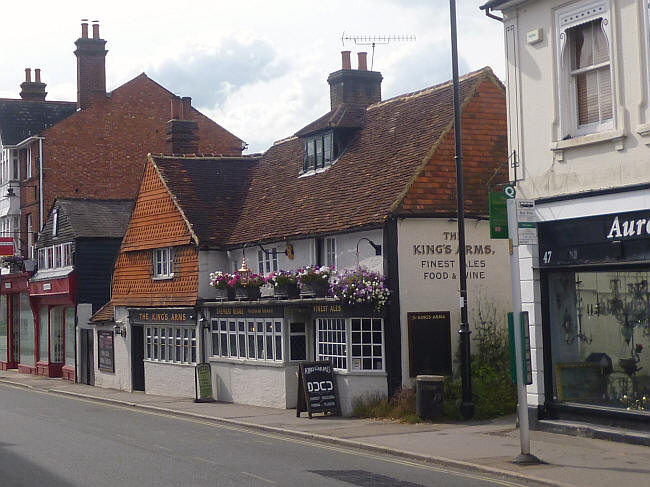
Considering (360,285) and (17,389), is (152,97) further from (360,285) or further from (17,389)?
(360,285)

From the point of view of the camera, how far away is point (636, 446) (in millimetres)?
14992

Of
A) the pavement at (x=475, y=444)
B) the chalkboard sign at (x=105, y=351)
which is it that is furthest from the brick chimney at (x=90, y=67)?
the pavement at (x=475, y=444)

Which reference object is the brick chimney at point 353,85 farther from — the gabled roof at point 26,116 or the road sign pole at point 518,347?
the gabled roof at point 26,116

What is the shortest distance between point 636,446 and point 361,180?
36.4 ft

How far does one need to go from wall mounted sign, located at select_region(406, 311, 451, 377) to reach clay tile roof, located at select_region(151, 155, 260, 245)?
8964 mm

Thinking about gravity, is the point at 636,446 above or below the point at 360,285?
below

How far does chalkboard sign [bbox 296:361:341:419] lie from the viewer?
2183 centimetres

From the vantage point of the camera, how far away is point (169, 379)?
31.1 metres

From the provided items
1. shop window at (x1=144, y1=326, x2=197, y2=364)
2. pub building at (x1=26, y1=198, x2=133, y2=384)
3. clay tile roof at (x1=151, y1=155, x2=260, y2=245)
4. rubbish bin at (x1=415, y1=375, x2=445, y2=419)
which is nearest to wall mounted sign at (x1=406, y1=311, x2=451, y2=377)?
rubbish bin at (x1=415, y1=375, x2=445, y2=419)

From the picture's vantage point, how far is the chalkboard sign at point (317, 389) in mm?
21828

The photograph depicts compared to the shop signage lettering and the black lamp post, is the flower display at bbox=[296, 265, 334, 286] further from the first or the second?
the shop signage lettering

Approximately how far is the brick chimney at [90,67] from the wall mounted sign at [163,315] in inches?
624

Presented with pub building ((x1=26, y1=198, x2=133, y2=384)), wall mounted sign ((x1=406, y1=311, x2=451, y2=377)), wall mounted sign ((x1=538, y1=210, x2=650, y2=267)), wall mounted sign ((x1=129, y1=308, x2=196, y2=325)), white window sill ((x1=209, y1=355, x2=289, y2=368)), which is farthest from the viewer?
pub building ((x1=26, y1=198, x2=133, y2=384))

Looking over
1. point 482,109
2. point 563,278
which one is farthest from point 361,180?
point 563,278
